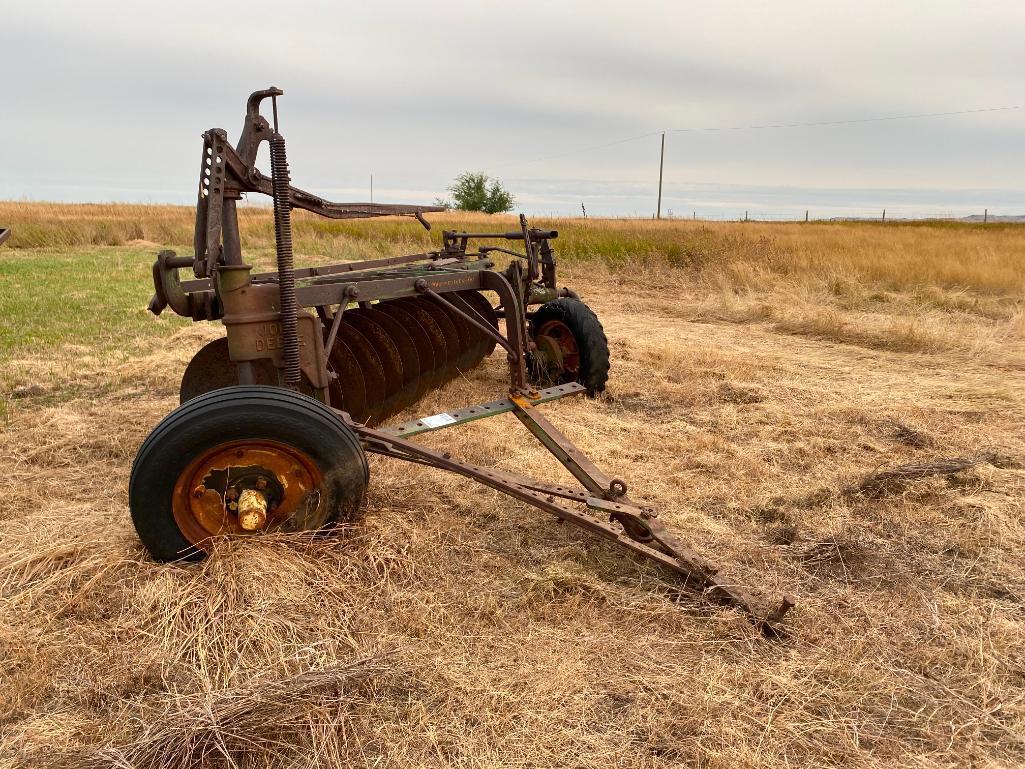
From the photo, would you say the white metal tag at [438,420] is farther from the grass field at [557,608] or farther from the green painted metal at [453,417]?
the grass field at [557,608]

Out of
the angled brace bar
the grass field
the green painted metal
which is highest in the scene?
the green painted metal

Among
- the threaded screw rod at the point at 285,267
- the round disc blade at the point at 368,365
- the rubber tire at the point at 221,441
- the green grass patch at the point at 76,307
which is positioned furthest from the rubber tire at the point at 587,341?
the green grass patch at the point at 76,307

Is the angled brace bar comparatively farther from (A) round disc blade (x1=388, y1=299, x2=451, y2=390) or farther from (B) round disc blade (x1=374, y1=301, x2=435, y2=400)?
(A) round disc blade (x1=388, y1=299, x2=451, y2=390)

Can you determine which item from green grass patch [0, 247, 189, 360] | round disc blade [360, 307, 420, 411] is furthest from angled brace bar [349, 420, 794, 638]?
green grass patch [0, 247, 189, 360]

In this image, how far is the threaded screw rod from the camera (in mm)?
2994

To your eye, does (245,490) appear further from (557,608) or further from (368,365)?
(368,365)

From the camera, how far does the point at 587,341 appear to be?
5.46m

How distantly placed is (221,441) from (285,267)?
778 millimetres

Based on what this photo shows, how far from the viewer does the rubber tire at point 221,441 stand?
8.51 feet

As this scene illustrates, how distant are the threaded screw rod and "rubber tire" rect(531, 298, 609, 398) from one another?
109 inches

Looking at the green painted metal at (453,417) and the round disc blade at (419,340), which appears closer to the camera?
the green painted metal at (453,417)

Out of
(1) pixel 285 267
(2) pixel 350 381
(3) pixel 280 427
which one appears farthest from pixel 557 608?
(2) pixel 350 381

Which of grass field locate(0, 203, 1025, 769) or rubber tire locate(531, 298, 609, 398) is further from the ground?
rubber tire locate(531, 298, 609, 398)

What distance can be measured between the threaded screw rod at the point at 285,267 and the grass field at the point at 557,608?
743mm
